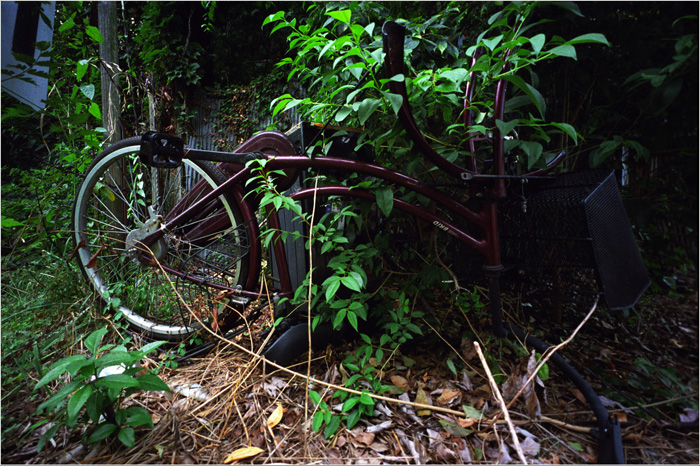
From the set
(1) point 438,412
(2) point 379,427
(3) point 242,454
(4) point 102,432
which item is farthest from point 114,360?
(1) point 438,412

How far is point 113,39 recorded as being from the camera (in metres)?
1.97

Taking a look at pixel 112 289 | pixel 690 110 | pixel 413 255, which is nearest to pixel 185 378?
pixel 112 289

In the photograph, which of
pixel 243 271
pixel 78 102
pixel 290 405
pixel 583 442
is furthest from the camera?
pixel 78 102

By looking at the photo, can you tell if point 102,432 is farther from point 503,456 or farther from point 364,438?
point 503,456

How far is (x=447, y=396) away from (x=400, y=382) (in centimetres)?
19

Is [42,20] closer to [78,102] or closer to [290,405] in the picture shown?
[78,102]

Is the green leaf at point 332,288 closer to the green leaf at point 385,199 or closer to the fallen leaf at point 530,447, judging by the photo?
the green leaf at point 385,199

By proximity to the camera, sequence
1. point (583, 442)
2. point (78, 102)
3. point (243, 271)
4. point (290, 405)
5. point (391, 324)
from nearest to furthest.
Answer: point (583, 442)
point (290, 405)
point (391, 324)
point (243, 271)
point (78, 102)

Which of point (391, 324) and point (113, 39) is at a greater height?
point (113, 39)

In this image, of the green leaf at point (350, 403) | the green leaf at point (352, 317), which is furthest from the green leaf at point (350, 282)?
the green leaf at point (350, 403)

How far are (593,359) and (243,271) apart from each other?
172cm

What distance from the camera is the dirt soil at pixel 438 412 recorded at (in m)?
0.97

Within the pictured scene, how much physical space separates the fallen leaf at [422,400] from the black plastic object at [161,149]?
4.71 feet

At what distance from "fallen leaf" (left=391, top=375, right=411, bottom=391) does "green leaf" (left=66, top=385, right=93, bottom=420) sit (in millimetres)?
1041
